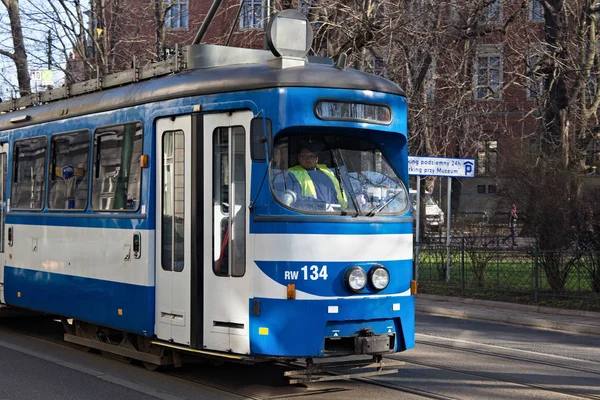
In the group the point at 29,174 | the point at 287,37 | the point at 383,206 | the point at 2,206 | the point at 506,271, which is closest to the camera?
the point at 383,206

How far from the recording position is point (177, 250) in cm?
924

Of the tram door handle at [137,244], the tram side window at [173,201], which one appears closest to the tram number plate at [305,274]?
the tram side window at [173,201]

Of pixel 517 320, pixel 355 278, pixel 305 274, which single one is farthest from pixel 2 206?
pixel 517 320

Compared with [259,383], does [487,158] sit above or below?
above

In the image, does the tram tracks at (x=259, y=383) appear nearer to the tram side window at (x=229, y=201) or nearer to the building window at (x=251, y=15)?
the tram side window at (x=229, y=201)

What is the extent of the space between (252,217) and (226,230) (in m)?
0.41

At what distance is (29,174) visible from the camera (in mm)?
12484

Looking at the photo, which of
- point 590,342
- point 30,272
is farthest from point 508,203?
point 30,272

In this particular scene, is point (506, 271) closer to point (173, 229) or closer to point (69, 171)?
point (69, 171)

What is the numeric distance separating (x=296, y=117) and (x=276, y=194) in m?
0.75

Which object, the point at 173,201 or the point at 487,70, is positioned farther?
the point at 487,70

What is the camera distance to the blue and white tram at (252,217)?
8.36 meters

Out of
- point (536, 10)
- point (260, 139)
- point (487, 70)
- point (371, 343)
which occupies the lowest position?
point (371, 343)

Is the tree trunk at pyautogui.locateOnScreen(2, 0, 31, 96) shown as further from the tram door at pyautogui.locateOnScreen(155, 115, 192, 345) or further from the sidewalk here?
the tram door at pyautogui.locateOnScreen(155, 115, 192, 345)
